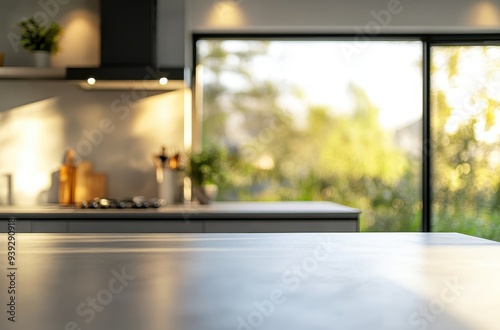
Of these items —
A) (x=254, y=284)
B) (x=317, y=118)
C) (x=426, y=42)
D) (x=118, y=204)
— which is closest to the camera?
(x=254, y=284)

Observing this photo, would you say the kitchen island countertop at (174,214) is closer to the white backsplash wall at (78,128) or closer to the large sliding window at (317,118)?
the white backsplash wall at (78,128)

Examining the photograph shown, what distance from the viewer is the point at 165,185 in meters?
4.07

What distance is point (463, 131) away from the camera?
4488 millimetres

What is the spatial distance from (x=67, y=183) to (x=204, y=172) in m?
0.89

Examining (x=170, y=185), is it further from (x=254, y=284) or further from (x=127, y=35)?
(x=254, y=284)

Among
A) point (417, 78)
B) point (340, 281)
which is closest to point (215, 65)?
point (417, 78)

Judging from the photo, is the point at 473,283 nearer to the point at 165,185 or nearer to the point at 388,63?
the point at 165,185

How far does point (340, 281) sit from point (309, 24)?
3.30m

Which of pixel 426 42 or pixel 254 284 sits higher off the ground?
pixel 426 42

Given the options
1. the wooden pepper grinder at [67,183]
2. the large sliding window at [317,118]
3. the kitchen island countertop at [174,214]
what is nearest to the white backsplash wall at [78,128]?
the wooden pepper grinder at [67,183]

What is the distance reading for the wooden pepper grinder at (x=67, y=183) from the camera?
13.3ft

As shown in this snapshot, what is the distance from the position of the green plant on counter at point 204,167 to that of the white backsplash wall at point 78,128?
0.78 feet

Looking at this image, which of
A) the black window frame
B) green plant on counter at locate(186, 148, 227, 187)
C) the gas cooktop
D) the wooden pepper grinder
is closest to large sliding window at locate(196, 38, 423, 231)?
the black window frame

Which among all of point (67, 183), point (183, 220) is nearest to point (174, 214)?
point (183, 220)
